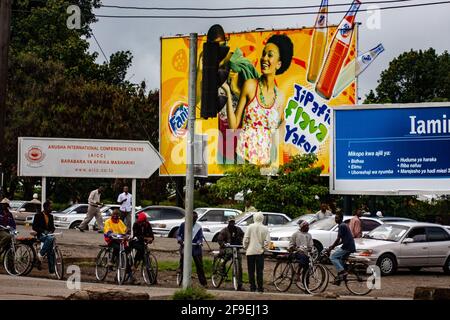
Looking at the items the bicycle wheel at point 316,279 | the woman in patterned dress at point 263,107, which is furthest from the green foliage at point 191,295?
the woman in patterned dress at point 263,107

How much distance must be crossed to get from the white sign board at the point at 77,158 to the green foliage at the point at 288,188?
12372mm

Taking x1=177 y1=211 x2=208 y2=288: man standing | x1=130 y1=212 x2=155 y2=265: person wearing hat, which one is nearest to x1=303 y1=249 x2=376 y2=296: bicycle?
x1=177 y1=211 x2=208 y2=288: man standing

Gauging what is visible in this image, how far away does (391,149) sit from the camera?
1209 inches

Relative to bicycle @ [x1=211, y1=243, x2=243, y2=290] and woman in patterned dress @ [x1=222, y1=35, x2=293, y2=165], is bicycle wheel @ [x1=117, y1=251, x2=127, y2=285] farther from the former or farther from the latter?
woman in patterned dress @ [x1=222, y1=35, x2=293, y2=165]

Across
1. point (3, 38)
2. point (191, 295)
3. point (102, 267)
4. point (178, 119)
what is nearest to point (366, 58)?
point (178, 119)

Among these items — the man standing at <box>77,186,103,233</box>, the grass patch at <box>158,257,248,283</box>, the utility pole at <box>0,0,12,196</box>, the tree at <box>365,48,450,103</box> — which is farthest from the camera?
the tree at <box>365,48,450,103</box>

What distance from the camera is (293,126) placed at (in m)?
48.0

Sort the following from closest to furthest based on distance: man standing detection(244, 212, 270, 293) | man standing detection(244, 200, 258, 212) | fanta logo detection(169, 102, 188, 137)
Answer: man standing detection(244, 212, 270, 293) → man standing detection(244, 200, 258, 212) → fanta logo detection(169, 102, 188, 137)

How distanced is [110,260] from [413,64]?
2149 inches

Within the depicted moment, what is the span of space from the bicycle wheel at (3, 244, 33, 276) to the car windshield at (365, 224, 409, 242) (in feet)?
32.5

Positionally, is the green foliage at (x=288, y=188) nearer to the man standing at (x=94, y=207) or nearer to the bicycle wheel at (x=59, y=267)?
the man standing at (x=94, y=207)

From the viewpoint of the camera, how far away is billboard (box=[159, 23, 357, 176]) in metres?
47.4

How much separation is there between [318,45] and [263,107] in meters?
4.20
